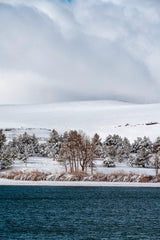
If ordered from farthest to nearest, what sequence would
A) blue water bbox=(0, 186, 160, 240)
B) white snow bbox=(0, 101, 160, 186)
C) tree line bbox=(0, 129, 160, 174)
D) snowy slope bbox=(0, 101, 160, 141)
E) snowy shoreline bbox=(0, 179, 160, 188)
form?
1. snowy slope bbox=(0, 101, 160, 141)
2. white snow bbox=(0, 101, 160, 186)
3. tree line bbox=(0, 129, 160, 174)
4. snowy shoreline bbox=(0, 179, 160, 188)
5. blue water bbox=(0, 186, 160, 240)

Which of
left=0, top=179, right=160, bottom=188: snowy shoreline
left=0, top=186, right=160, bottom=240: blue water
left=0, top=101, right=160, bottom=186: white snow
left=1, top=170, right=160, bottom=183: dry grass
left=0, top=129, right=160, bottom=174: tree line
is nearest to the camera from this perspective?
left=0, top=186, right=160, bottom=240: blue water

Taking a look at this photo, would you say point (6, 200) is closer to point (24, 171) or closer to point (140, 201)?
point (140, 201)

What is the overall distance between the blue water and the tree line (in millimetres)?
21345

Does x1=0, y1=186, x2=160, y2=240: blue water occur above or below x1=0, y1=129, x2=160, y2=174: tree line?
below

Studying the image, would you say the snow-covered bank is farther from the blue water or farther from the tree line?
the blue water

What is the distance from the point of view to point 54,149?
79688 mm

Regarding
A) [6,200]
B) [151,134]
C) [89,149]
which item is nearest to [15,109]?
[151,134]

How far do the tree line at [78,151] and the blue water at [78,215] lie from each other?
2135 cm

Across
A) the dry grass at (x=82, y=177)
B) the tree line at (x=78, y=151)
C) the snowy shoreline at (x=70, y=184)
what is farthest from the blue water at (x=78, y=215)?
the tree line at (x=78, y=151)

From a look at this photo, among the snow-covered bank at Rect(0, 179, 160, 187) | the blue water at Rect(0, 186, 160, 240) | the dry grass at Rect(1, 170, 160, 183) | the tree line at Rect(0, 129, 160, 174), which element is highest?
the tree line at Rect(0, 129, 160, 174)

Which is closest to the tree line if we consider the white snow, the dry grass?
the dry grass

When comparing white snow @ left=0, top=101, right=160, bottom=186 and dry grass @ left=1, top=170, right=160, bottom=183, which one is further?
white snow @ left=0, top=101, right=160, bottom=186

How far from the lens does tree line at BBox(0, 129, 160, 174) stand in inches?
2601

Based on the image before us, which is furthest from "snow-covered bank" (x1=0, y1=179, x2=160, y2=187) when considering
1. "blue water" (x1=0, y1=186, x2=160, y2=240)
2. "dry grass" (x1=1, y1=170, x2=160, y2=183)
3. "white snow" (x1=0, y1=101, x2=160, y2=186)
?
"white snow" (x1=0, y1=101, x2=160, y2=186)
